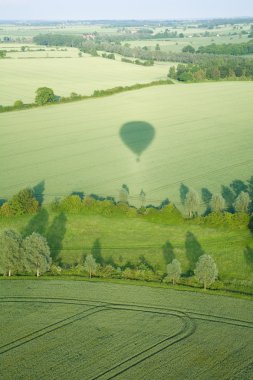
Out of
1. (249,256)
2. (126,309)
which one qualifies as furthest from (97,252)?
(249,256)

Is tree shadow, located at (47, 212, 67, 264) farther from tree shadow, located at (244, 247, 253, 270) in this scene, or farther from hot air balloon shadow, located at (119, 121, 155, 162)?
hot air balloon shadow, located at (119, 121, 155, 162)

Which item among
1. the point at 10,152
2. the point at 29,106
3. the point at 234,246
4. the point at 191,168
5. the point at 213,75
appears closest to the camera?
the point at 234,246

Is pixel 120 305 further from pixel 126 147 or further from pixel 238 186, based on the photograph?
pixel 126 147

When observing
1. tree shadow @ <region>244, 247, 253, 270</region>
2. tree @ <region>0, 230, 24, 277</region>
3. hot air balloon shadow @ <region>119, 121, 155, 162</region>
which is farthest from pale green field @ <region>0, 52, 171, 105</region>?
tree shadow @ <region>244, 247, 253, 270</region>

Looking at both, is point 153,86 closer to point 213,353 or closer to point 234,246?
point 234,246

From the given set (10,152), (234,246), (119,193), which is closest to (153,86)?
(10,152)
